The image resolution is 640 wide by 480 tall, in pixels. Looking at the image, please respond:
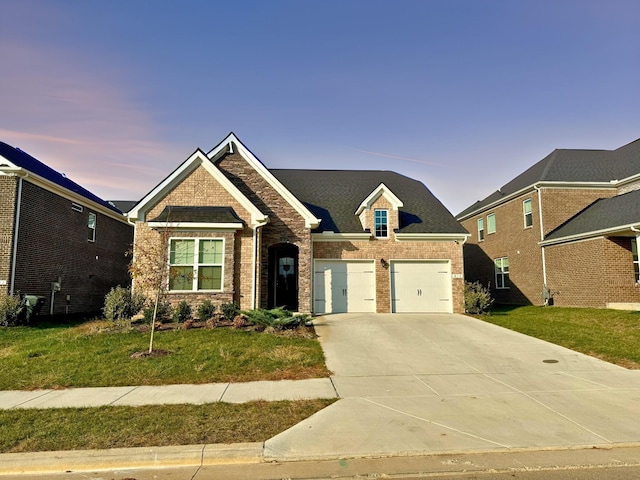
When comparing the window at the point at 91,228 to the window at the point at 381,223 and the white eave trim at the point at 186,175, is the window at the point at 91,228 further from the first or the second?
the window at the point at 381,223

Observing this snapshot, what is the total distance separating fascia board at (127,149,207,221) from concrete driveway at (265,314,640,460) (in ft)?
28.4

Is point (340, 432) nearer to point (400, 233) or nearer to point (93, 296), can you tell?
point (400, 233)

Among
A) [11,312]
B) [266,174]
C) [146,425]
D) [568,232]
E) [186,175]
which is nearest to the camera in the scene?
[146,425]

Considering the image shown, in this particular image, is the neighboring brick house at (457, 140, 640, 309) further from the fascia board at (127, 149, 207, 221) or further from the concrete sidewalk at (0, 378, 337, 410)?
the fascia board at (127, 149, 207, 221)

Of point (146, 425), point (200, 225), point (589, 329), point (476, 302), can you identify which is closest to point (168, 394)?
point (146, 425)

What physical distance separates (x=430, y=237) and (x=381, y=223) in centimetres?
230

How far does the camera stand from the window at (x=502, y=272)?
1013 inches

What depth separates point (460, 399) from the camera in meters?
7.34

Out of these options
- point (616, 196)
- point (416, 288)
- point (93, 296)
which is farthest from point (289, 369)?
point (616, 196)

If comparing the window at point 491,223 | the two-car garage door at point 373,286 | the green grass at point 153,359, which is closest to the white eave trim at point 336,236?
the two-car garage door at point 373,286

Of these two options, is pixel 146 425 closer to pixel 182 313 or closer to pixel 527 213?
pixel 182 313

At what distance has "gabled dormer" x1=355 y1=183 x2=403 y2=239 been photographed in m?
18.5

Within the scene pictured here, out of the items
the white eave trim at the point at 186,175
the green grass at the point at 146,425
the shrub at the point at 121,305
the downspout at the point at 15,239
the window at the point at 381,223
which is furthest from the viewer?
the window at the point at 381,223

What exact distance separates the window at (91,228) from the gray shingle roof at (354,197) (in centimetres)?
990
